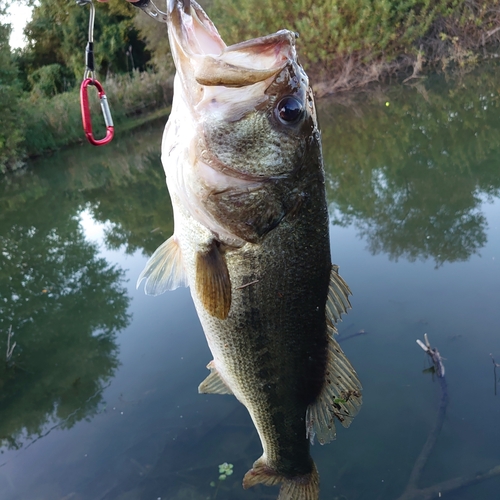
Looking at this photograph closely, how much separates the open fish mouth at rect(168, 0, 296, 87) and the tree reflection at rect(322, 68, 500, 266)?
3931 millimetres

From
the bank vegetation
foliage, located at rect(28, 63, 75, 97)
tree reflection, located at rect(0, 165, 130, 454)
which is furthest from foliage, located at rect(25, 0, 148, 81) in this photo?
tree reflection, located at rect(0, 165, 130, 454)

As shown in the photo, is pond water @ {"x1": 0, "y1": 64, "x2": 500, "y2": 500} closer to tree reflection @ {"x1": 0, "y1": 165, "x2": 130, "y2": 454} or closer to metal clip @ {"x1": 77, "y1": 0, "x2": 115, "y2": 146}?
tree reflection @ {"x1": 0, "y1": 165, "x2": 130, "y2": 454}

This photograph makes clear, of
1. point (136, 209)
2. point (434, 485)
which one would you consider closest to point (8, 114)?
point (136, 209)

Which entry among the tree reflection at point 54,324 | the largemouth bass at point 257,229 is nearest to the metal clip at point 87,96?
the largemouth bass at point 257,229

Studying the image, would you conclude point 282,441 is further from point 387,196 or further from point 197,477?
point 387,196

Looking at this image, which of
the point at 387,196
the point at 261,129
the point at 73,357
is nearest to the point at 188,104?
the point at 261,129

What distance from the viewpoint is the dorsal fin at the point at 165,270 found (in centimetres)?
162

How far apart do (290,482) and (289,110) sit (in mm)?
1555

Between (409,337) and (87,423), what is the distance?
2870 mm

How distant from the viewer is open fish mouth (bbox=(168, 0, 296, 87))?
1241mm

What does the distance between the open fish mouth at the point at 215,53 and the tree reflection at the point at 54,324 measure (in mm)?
3299

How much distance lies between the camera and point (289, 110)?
134 centimetres

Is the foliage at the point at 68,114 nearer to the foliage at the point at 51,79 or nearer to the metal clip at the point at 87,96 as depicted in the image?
the foliage at the point at 51,79

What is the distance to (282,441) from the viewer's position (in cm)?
178
